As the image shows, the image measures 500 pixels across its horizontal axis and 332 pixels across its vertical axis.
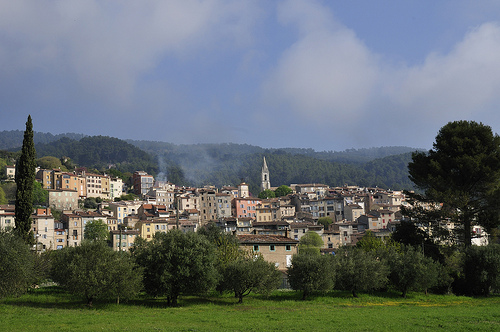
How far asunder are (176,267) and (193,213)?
8416 centimetres

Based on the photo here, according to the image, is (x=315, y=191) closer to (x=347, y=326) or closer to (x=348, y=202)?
(x=348, y=202)

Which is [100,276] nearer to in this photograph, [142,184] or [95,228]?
[95,228]

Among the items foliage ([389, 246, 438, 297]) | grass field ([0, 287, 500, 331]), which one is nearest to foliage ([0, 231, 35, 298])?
grass field ([0, 287, 500, 331])

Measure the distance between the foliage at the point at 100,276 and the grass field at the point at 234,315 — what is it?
829 mm

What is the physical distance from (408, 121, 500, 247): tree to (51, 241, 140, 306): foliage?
86.0 ft

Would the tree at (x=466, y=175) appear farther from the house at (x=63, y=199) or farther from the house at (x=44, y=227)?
the house at (x=63, y=199)

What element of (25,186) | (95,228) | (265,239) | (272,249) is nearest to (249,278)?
(272,249)

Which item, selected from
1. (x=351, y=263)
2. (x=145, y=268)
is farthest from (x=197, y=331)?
(x=351, y=263)

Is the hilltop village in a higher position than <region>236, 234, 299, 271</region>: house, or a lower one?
higher

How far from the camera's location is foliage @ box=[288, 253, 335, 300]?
33344mm

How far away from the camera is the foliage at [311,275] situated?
33344 millimetres

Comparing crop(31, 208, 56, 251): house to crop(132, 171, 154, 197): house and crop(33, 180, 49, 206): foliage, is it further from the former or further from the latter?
crop(132, 171, 154, 197): house

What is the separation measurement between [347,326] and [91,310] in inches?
528

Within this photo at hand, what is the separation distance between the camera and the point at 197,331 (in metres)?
18.7
